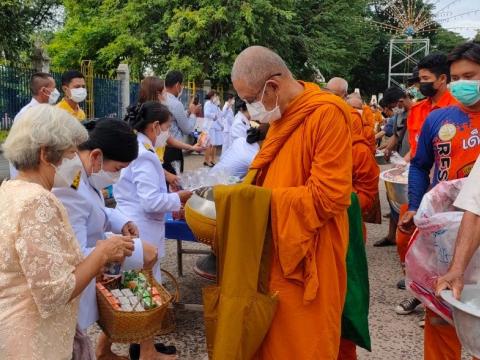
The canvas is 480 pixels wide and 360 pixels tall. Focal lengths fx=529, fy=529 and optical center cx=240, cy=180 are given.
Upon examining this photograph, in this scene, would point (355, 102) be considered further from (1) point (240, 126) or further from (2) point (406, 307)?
(2) point (406, 307)

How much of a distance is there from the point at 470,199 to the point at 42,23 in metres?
32.7

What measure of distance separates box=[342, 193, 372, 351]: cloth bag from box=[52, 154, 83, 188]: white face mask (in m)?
1.47

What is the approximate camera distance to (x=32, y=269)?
1.74m

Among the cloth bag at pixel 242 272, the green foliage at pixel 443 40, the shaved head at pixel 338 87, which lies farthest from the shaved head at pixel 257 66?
the green foliage at pixel 443 40

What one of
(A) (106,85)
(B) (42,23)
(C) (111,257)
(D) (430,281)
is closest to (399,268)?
(D) (430,281)

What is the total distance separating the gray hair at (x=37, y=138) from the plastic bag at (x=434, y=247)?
5.25 ft

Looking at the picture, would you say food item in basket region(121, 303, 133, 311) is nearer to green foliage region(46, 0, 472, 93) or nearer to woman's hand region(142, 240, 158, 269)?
woman's hand region(142, 240, 158, 269)

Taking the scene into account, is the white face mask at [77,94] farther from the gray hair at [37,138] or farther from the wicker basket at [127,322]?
the gray hair at [37,138]

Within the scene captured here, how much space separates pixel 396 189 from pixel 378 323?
45.9 inches

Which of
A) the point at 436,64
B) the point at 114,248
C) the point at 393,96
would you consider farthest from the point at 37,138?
the point at 393,96

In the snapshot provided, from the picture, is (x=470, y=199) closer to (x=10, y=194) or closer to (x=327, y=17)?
(x=10, y=194)

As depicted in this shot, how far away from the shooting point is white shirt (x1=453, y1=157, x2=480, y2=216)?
2.02m

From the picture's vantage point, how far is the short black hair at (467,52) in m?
2.86

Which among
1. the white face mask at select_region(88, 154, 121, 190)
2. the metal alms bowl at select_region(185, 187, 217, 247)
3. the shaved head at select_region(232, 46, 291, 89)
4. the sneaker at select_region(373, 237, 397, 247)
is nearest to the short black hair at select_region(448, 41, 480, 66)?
the shaved head at select_region(232, 46, 291, 89)
